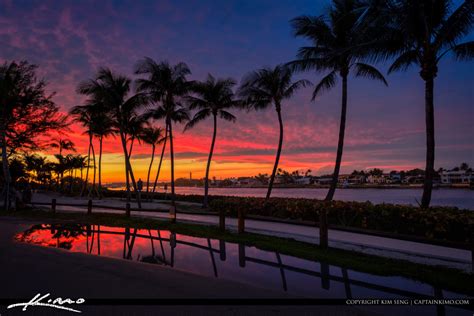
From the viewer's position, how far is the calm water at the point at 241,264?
5582 millimetres

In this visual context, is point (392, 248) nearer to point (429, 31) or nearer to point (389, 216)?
→ point (389, 216)

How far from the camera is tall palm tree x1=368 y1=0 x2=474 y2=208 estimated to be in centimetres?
1195

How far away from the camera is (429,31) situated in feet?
41.6

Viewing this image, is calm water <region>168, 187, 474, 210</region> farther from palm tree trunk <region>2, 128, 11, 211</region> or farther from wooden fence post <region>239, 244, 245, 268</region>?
palm tree trunk <region>2, 128, 11, 211</region>

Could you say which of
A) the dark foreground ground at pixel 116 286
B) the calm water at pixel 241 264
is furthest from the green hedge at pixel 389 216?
the dark foreground ground at pixel 116 286

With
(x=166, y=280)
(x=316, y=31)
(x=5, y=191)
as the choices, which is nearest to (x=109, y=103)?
(x=5, y=191)

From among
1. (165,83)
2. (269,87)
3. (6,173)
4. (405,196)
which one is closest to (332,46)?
(269,87)

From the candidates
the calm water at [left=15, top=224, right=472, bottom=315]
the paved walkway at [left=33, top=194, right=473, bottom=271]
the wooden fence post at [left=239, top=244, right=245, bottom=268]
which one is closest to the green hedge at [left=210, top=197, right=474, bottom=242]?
the paved walkway at [left=33, top=194, right=473, bottom=271]

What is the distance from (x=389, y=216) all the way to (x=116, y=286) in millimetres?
9768

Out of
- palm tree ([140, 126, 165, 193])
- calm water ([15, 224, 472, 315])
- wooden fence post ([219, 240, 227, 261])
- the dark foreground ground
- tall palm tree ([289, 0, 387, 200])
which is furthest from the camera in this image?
palm tree ([140, 126, 165, 193])

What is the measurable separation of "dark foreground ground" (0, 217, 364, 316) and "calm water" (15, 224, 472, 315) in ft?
1.81

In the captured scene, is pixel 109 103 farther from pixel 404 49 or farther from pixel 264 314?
pixel 264 314

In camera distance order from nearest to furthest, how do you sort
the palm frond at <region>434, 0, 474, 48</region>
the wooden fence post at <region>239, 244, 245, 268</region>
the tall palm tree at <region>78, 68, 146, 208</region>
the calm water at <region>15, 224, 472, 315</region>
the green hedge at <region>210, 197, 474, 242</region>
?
the calm water at <region>15, 224, 472, 315</region>
the wooden fence post at <region>239, 244, 245, 268</region>
the green hedge at <region>210, 197, 474, 242</region>
the palm frond at <region>434, 0, 474, 48</region>
the tall palm tree at <region>78, 68, 146, 208</region>

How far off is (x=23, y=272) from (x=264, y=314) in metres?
5.69
